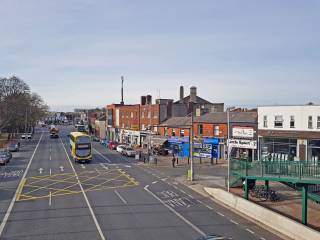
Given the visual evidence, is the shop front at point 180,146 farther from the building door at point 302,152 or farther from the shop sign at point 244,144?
the building door at point 302,152

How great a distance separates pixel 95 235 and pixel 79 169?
27.7 m

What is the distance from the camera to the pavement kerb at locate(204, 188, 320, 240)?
20172 millimetres

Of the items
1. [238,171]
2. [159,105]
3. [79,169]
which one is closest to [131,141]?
[159,105]

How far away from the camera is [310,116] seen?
41.4m

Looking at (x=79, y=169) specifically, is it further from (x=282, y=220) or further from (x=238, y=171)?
(x=282, y=220)

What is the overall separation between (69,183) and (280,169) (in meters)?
19.7

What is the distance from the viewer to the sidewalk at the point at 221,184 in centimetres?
2631

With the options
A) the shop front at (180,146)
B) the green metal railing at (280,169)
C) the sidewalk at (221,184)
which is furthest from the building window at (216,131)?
the green metal railing at (280,169)

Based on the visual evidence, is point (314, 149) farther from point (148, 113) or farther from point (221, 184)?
point (148, 113)

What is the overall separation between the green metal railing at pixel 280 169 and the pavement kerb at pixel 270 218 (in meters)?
2.44

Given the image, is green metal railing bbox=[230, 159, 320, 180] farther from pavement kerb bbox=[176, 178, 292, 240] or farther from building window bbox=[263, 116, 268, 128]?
building window bbox=[263, 116, 268, 128]

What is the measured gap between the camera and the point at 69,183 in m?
37.2

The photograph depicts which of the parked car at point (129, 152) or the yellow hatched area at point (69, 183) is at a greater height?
the parked car at point (129, 152)

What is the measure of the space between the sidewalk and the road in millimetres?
2349
